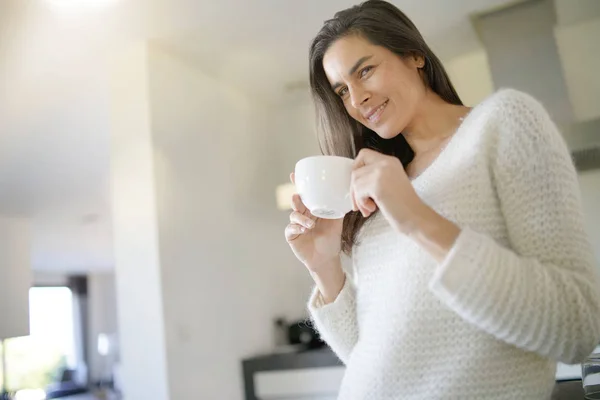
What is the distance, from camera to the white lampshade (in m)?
4.34

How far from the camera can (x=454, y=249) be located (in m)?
0.50

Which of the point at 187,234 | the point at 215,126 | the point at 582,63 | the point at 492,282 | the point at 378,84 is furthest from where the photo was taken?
the point at 215,126

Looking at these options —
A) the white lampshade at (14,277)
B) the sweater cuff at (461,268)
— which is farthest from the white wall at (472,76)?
the white lampshade at (14,277)

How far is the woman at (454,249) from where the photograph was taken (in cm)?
49

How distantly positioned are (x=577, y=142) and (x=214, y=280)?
5.00 ft

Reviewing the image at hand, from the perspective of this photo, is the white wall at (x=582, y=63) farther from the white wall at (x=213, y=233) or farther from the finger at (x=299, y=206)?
the finger at (x=299, y=206)

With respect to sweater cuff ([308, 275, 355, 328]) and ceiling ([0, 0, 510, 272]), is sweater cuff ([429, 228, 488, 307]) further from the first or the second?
ceiling ([0, 0, 510, 272])

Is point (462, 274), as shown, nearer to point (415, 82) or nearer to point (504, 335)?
point (504, 335)

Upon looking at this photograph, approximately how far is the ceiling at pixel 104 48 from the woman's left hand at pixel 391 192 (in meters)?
1.49

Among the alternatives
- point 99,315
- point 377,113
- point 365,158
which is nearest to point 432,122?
point 377,113

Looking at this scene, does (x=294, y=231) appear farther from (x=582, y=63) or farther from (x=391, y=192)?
(x=582, y=63)

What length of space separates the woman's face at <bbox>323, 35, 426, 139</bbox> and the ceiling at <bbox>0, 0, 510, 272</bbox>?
1.26m

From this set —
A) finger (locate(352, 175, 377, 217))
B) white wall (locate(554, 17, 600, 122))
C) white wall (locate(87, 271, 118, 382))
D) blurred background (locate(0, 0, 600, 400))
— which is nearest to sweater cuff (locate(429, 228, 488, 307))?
finger (locate(352, 175, 377, 217))

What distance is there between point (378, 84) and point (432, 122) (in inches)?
3.9
